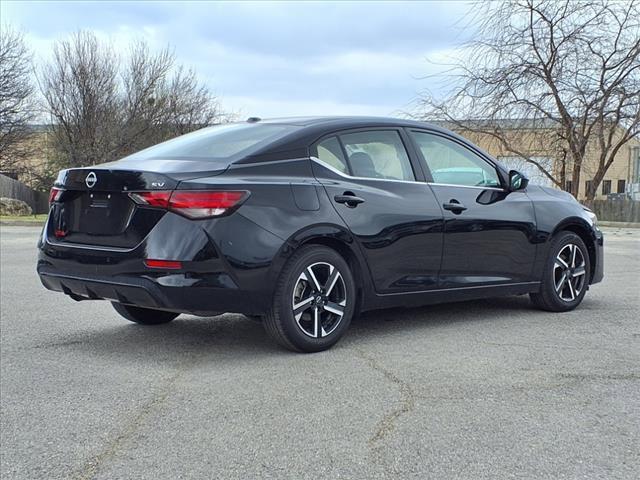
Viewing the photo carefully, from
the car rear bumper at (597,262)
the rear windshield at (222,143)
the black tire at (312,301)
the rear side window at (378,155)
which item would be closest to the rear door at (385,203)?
the rear side window at (378,155)

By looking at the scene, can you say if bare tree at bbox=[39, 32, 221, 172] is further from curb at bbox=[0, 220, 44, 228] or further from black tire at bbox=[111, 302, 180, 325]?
black tire at bbox=[111, 302, 180, 325]

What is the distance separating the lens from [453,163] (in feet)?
20.0

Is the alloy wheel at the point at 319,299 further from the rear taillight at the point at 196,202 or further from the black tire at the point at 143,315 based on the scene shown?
the black tire at the point at 143,315

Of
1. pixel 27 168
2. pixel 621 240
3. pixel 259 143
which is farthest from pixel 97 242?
pixel 27 168

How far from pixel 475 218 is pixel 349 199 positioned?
128cm

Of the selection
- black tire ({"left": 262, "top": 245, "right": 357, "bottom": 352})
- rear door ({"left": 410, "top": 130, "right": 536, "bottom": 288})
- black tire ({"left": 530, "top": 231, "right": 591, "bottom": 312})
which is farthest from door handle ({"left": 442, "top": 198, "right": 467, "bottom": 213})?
black tire ({"left": 530, "top": 231, "right": 591, "bottom": 312})

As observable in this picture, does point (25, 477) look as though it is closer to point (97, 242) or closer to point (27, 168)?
point (97, 242)

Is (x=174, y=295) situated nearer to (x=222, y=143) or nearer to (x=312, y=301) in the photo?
(x=312, y=301)

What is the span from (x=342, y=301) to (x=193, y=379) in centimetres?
120

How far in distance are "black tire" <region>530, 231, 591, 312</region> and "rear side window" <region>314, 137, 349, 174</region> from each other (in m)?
2.28

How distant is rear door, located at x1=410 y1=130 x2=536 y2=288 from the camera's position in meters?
5.76

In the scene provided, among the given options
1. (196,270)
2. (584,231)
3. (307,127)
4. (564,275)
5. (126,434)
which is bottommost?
(126,434)

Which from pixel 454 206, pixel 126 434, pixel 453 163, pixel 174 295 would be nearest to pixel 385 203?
pixel 454 206

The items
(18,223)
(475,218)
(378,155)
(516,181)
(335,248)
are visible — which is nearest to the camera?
(335,248)
